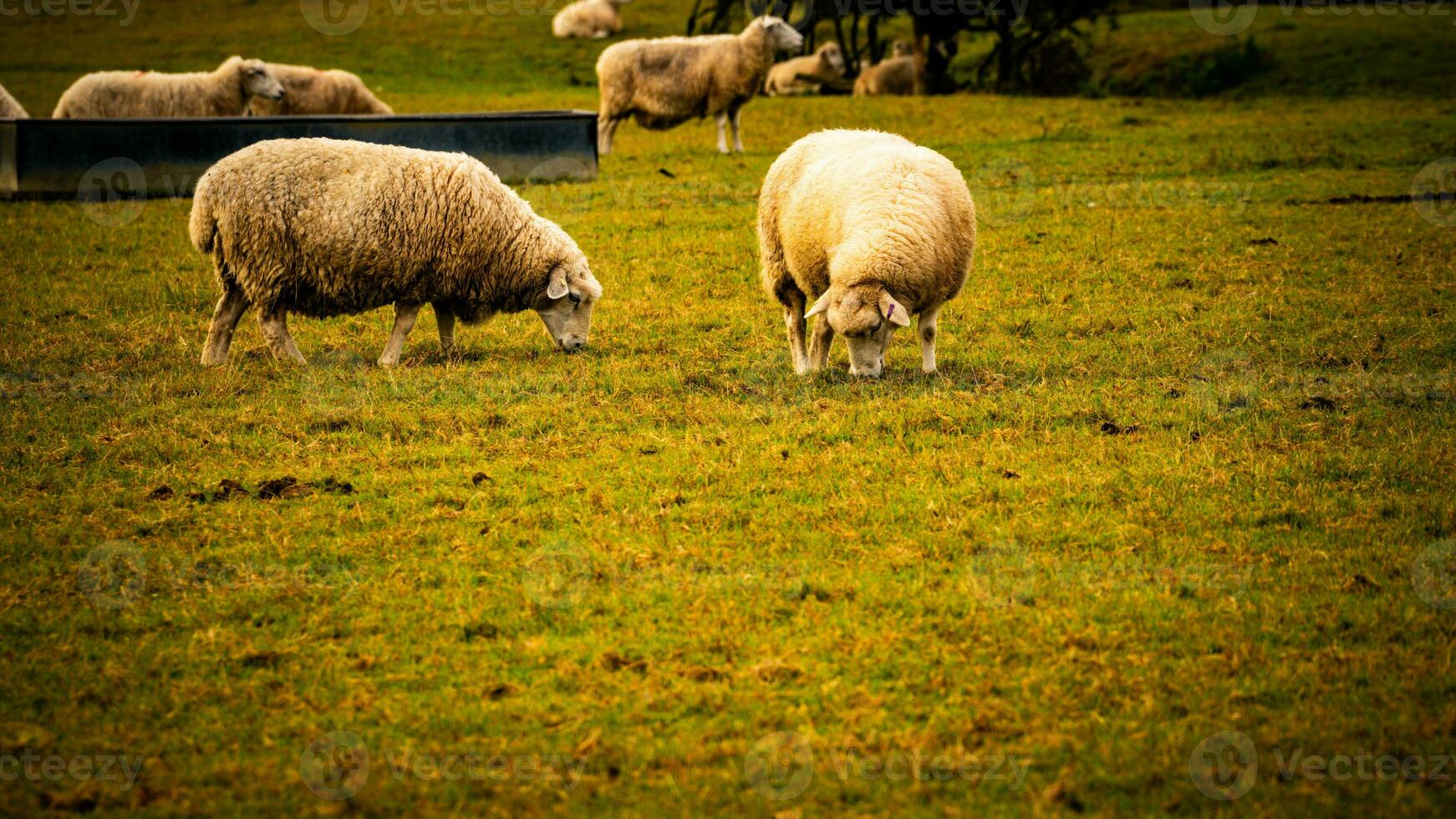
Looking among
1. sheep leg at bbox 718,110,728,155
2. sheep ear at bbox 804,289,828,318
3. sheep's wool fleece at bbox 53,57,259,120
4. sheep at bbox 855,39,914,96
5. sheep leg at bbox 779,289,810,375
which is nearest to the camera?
sheep ear at bbox 804,289,828,318

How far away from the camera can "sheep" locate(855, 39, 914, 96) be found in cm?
3181

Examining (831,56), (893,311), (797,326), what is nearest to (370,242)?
(797,326)

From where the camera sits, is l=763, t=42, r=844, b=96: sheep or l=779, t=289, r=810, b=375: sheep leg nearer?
l=779, t=289, r=810, b=375: sheep leg

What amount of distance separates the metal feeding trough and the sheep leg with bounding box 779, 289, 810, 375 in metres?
8.29

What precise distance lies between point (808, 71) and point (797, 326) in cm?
2622

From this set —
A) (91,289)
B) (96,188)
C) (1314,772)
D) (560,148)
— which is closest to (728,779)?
(1314,772)

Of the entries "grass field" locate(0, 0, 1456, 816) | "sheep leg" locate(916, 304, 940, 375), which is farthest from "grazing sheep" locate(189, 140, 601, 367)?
"sheep leg" locate(916, 304, 940, 375)

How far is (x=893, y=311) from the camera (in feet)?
29.3

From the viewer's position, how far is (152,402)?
9180mm

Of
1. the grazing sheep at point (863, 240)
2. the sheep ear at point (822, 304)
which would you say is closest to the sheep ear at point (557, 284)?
the grazing sheep at point (863, 240)

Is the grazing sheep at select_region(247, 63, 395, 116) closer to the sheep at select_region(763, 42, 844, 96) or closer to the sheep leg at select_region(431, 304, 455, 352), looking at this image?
the sheep at select_region(763, 42, 844, 96)

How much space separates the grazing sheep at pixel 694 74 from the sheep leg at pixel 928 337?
1136cm

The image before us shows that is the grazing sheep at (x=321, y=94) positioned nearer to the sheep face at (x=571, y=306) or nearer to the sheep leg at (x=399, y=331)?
the sheep face at (x=571, y=306)

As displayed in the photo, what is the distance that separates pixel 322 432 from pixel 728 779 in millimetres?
4914
